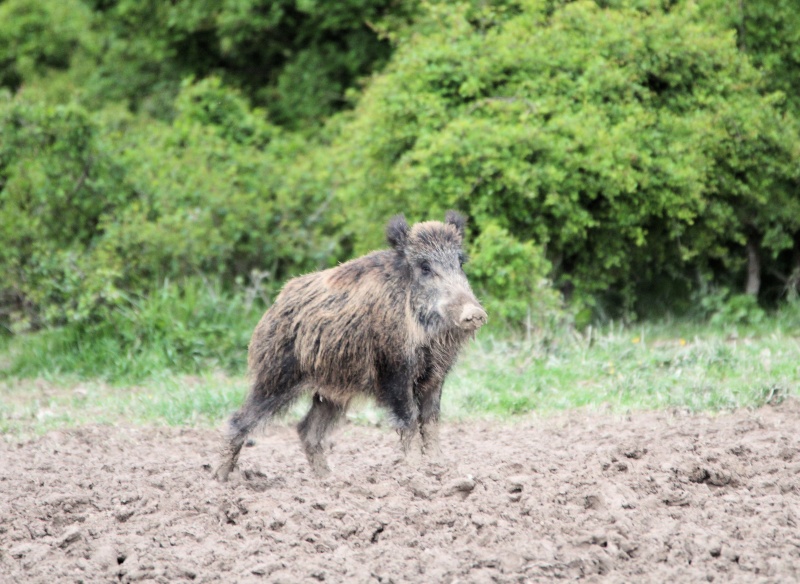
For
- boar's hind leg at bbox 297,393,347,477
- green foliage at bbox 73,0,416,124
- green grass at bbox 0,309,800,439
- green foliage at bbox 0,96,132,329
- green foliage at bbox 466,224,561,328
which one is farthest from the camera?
green foliage at bbox 73,0,416,124

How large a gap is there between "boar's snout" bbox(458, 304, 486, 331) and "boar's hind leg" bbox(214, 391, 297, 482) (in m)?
1.22

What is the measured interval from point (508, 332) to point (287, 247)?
3249 millimetres

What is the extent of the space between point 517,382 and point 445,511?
361 cm

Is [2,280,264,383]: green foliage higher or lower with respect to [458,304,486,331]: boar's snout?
lower

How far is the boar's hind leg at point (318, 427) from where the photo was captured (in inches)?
246

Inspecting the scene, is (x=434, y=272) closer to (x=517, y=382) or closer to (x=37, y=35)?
(x=517, y=382)

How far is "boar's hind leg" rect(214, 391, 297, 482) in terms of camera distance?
20.0ft

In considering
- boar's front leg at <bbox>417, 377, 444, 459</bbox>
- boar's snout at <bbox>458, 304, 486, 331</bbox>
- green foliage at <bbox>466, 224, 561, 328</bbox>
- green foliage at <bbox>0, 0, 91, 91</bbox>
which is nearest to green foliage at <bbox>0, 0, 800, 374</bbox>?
green foliage at <bbox>466, 224, 561, 328</bbox>

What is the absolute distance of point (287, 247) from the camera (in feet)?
39.6

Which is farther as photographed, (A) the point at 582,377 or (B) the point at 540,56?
(B) the point at 540,56

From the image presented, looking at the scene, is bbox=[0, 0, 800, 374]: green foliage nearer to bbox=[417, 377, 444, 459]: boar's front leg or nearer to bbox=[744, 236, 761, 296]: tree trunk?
bbox=[744, 236, 761, 296]: tree trunk

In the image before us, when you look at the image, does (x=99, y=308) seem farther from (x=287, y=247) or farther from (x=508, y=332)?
(x=508, y=332)

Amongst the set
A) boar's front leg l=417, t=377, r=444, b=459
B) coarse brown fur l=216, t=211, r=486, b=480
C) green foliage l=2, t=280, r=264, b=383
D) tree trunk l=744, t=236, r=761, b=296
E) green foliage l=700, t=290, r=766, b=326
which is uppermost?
coarse brown fur l=216, t=211, r=486, b=480

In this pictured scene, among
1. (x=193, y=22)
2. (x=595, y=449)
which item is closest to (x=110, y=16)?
(x=193, y=22)
